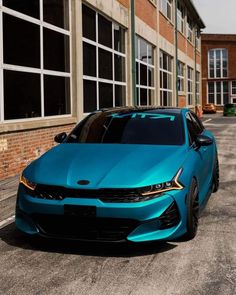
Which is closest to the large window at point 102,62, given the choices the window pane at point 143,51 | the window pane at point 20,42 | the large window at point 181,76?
the window pane at point 143,51

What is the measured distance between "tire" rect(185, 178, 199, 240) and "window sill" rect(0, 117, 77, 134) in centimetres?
533

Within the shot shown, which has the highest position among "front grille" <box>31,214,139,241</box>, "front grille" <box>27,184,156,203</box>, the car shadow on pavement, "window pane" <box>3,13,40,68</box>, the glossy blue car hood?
"window pane" <box>3,13,40,68</box>

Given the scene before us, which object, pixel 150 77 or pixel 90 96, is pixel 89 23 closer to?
pixel 90 96

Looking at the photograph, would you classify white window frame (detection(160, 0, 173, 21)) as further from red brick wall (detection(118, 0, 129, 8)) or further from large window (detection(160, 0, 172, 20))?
red brick wall (detection(118, 0, 129, 8))

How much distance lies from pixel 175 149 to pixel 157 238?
124cm

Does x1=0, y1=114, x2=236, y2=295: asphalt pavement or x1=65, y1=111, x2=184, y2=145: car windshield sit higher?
x1=65, y1=111, x2=184, y2=145: car windshield

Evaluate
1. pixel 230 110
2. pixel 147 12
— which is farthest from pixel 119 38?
pixel 230 110

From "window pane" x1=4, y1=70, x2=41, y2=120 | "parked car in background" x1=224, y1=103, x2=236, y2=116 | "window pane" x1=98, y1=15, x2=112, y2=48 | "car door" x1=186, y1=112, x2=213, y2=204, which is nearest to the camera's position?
"car door" x1=186, y1=112, x2=213, y2=204

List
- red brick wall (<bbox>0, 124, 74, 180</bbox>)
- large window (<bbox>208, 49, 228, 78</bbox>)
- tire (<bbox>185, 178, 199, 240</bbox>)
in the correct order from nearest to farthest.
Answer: tire (<bbox>185, 178, 199, 240</bbox>)
red brick wall (<bbox>0, 124, 74, 180</bbox>)
large window (<bbox>208, 49, 228, 78</bbox>)

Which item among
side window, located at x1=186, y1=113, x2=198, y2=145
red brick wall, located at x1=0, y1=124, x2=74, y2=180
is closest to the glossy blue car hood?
side window, located at x1=186, y1=113, x2=198, y2=145

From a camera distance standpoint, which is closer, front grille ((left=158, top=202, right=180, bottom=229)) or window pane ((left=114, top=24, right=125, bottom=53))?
front grille ((left=158, top=202, right=180, bottom=229))

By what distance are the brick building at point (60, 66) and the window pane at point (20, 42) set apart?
0.02m

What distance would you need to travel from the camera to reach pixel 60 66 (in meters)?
13.4

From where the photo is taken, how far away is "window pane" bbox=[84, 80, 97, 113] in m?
15.1
